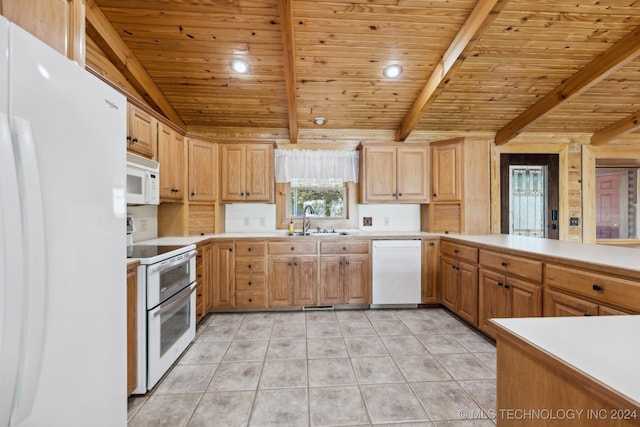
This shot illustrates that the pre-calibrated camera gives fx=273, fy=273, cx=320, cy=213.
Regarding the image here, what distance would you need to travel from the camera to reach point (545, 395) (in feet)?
2.23

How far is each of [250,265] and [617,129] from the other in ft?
17.3

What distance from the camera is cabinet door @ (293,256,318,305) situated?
3.25 metres

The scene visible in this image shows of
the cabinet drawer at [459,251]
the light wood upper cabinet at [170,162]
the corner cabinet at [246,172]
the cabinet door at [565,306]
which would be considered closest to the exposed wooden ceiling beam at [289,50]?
the corner cabinet at [246,172]

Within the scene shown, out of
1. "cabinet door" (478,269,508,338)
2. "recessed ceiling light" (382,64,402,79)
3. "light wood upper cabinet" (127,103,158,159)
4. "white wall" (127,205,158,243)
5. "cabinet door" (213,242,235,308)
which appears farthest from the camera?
"cabinet door" (213,242,235,308)

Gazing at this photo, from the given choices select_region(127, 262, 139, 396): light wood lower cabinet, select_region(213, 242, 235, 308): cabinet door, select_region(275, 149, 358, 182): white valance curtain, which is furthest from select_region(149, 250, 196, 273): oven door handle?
select_region(275, 149, 358, 182): white valance curtain

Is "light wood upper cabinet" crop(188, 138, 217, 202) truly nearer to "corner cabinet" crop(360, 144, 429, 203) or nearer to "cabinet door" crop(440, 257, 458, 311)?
"corner cabinet" crop(360, 144, 429, 203)

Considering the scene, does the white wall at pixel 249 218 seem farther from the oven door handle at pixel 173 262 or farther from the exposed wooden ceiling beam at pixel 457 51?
the exposed wooden ceiling beam at pixel 457 51

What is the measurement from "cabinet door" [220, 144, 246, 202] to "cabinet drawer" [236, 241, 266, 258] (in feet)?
2.12

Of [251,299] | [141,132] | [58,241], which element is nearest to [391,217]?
[251,299]

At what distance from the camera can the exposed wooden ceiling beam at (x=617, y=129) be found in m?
3.59

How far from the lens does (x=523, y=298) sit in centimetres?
213

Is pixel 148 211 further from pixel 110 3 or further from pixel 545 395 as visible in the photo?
pixel 545 395

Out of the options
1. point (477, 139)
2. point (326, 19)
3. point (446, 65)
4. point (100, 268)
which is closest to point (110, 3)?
point (326, 19)

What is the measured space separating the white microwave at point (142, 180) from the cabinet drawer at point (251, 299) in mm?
1431
